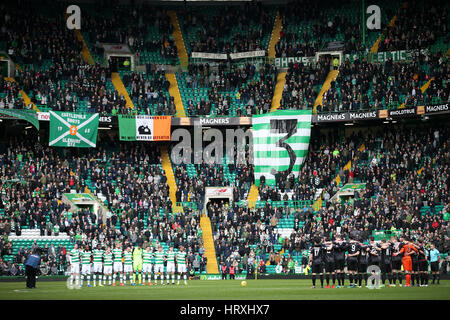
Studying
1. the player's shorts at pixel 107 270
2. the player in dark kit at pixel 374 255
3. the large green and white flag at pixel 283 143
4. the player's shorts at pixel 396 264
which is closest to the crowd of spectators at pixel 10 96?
the large green and white flag at pixel 283 143

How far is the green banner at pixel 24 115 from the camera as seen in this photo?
4535 centimetres

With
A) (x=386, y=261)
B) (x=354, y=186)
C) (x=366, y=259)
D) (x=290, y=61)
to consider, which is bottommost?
(x=386, y=261)

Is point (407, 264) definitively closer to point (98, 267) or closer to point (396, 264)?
point (396, 264)

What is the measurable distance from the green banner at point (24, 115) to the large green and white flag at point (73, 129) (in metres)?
1.36

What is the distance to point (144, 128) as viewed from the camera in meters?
49.9

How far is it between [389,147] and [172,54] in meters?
20.5

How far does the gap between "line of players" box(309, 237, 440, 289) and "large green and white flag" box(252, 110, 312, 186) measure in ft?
69.2

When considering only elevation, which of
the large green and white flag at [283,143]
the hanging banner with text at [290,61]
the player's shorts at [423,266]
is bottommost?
the player's shorts at [423,266]

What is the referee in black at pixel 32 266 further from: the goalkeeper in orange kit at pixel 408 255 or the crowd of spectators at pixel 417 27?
the crowd of spectators at pixel 417 27

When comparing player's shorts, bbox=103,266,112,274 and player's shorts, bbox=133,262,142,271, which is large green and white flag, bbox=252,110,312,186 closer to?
player's shorts, bbox=133,262,142,271

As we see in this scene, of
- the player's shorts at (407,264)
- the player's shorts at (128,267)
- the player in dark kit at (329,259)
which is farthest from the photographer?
the player's shorts at (128,267)

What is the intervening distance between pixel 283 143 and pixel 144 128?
34.4 feet

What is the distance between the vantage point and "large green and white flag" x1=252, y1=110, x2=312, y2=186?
162 feet

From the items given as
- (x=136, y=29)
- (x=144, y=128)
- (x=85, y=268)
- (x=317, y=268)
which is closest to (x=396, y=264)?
(x=317, y=268)
